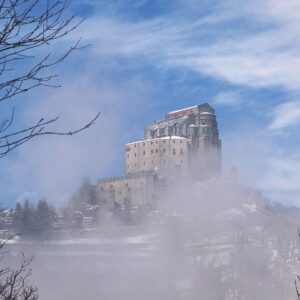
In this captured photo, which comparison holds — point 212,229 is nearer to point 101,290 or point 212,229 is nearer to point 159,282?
point 159,282

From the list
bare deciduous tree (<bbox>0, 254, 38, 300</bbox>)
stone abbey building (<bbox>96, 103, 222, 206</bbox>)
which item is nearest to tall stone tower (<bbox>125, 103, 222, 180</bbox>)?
stone abbey building (<bbox>96, 103, 222, 206</bbox>)

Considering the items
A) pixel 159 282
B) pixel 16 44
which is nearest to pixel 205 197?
pixel 159 282

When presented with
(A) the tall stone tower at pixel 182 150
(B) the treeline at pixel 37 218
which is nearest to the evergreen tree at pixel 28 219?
(B) the treeline at pixel 37 218

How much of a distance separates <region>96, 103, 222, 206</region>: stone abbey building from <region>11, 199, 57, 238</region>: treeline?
409 cm


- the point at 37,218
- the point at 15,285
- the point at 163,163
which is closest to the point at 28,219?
the point at 37,218

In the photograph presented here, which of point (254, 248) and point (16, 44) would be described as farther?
point (254, 248)

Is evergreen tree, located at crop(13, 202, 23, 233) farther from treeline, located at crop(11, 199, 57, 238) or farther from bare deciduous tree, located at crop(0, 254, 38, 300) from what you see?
bare deciduous tree, located at crop(0, 254, 38, 300)

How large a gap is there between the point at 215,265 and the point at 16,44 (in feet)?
134

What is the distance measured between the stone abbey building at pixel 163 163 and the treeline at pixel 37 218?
409 cm

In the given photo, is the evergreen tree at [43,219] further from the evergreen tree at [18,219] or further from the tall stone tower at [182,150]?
the tall stone tower at [182,150]

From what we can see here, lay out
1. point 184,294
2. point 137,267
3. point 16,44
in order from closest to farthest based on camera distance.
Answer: point 16,44, point 184,294, point 137,267

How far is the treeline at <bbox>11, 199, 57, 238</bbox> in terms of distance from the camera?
42594mm

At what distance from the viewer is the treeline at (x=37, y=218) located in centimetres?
4259

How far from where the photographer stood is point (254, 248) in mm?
43812
